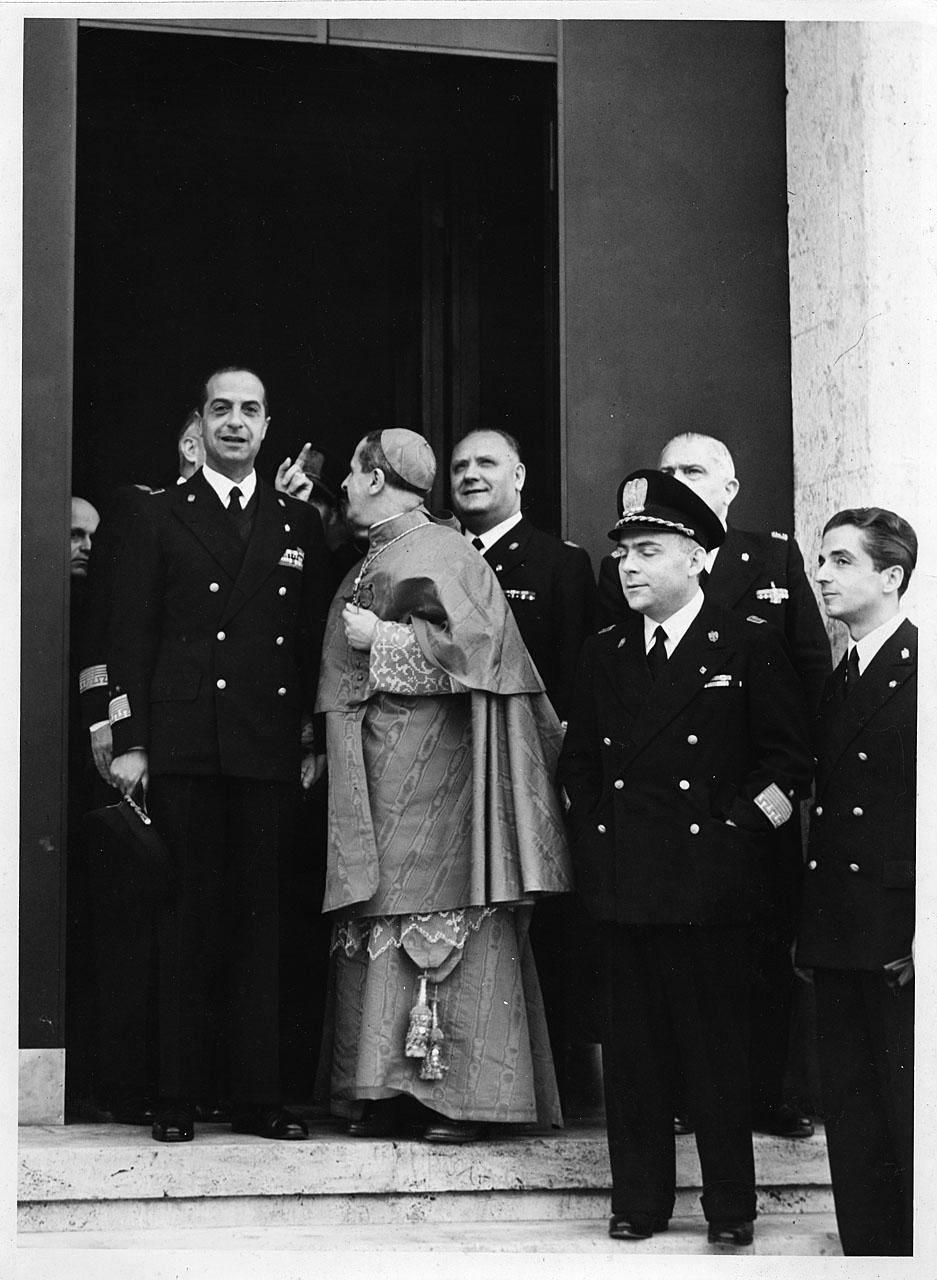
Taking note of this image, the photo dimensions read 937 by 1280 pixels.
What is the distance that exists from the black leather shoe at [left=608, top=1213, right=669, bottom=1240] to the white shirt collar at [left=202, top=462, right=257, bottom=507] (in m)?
2.36

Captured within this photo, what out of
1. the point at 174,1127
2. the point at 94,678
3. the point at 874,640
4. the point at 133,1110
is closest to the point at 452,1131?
the point at 174,1127

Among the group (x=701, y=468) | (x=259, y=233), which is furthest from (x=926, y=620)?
(x=259, y=233)

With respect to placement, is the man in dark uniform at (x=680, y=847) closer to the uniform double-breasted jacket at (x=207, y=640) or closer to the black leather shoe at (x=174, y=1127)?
the uniform double-breasted jacket at (x=207, y=640)

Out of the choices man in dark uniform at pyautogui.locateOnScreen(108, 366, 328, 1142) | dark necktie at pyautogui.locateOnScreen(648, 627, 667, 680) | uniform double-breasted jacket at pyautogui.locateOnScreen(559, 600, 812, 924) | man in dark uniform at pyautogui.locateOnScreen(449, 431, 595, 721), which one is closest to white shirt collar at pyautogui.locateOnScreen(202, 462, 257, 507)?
man in dark uniform at pyautogui.locateOnScreen(108, 366, 328, 1142)

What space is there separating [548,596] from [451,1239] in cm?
199

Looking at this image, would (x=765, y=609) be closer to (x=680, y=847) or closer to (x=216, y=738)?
(x=680, y=847)

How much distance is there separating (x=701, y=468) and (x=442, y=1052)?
6.69 ft

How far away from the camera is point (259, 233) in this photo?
838 cm

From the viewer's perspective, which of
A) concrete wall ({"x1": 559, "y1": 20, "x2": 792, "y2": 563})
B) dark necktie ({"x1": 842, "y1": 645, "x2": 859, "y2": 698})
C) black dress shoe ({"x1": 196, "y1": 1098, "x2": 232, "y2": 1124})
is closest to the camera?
dark necktie ({"x1": 842, "y1": 645, "x2": 859, "y2": 698})

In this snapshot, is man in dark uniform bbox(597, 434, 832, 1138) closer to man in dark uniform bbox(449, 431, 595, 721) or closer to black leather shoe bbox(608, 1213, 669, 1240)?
man in dark uniform bbox(449, 431, 595, 721)

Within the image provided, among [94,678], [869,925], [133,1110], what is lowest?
[133,1110]

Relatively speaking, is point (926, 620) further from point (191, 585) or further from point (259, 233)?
point (259, 233)

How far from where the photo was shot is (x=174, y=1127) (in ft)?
17.4

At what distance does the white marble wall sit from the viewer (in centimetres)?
599
